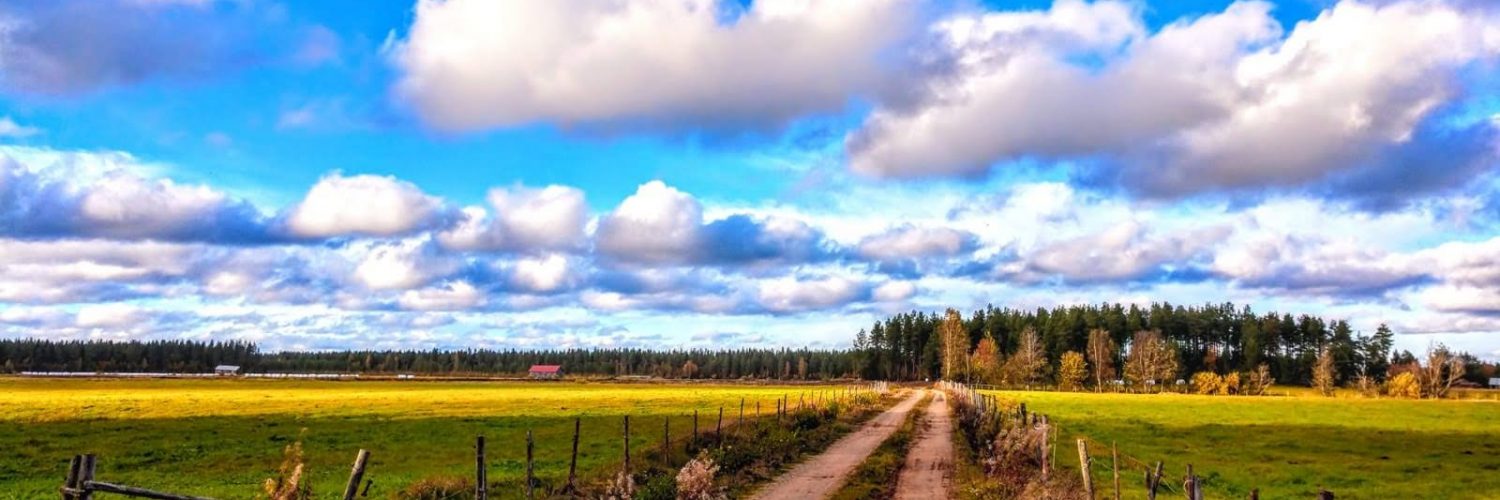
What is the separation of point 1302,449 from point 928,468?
25.9 meters

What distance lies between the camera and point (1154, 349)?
6088 inches

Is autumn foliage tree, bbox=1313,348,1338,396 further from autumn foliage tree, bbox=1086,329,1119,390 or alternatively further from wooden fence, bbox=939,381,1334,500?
wooden fence, bbox=939,381,1334,500

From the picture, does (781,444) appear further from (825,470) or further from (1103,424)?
(1103,424)

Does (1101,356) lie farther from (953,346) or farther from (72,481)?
(72,481)

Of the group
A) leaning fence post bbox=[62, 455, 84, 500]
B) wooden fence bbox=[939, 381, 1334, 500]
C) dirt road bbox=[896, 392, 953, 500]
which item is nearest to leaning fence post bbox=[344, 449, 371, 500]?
leaning fence post bbox=[62, 455, 84, 500]

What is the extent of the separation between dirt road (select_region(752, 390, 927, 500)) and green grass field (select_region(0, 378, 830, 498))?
4887 mm

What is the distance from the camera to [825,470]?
29.1m

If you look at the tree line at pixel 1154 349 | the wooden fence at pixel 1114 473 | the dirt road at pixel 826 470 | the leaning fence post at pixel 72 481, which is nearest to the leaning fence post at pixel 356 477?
the leaning fence post at pixel 72 481

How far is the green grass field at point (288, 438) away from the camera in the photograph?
31750mm

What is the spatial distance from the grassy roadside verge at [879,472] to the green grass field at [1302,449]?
5.84 metres

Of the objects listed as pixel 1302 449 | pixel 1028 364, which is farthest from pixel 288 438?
pixel 1028 364

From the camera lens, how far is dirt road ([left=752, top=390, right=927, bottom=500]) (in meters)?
24.0

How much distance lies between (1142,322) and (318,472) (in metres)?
186

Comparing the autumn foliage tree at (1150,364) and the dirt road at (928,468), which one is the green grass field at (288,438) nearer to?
the dirt road at (928,468)
